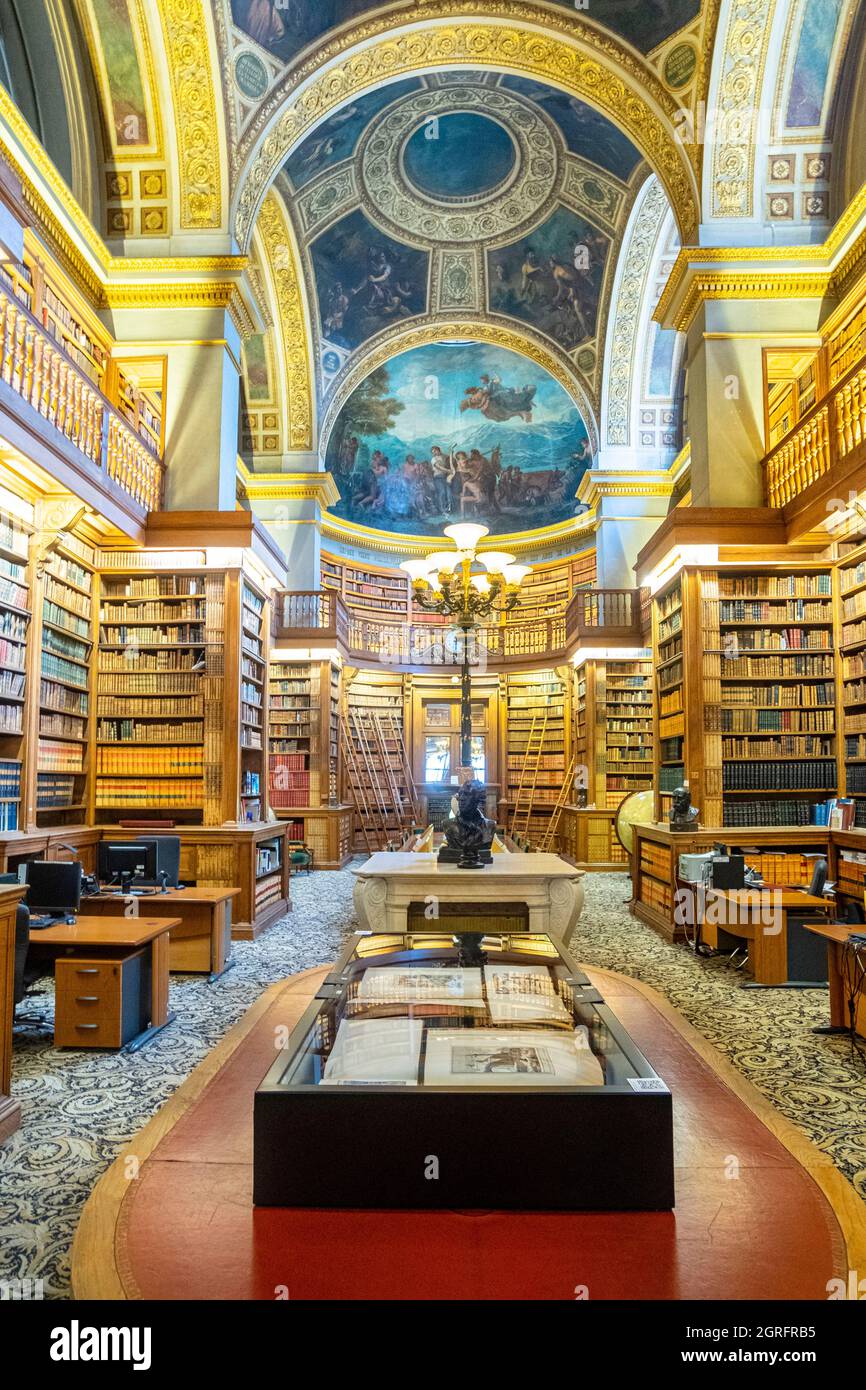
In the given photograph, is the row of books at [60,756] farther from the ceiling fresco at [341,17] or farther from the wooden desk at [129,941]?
the ceiling fresco at [341,17]

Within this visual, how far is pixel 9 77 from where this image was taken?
778cm

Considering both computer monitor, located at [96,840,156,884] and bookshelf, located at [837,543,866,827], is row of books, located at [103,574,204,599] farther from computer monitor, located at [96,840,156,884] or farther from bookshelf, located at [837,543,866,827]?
bookshelf, located at [837,543,866,827]

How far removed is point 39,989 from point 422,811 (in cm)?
1177

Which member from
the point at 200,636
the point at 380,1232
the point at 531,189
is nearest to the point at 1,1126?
the point at 380,1232

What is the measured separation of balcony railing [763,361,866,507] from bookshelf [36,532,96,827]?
20.9ft

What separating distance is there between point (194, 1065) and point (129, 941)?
2.40 ft

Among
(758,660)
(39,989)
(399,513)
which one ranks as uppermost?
(399,513)

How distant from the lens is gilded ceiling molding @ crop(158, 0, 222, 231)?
827 centimetres

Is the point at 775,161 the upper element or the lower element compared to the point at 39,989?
upper

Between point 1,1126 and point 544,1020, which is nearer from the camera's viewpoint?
point 544,1020

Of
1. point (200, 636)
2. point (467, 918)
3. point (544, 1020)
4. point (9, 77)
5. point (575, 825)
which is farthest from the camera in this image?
point (575, 825)

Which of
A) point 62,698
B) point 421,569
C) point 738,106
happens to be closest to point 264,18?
point 738,106
